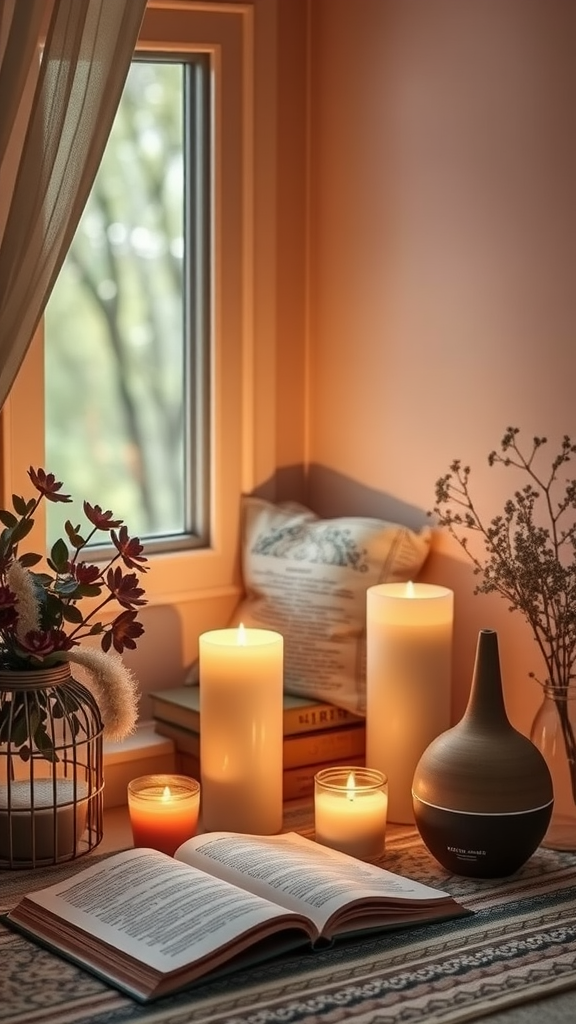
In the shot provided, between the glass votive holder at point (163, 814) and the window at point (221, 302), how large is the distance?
18.5 inches

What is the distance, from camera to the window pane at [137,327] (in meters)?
2.29

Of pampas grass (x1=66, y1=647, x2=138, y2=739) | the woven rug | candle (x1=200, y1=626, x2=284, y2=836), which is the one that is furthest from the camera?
candle (x1=200, y1=626, x2=284, y2=836)

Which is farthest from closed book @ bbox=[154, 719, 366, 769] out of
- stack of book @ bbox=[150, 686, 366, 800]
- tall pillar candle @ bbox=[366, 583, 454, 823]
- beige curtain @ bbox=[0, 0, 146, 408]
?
beige curtain @ bbox=[0, 0, 146, 408]

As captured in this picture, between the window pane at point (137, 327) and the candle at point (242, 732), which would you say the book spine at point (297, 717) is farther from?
the window pane at point (137, 327)

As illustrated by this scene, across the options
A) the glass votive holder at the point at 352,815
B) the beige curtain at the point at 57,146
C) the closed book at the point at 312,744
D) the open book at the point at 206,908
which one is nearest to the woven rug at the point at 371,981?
the open book at the point at 206,908

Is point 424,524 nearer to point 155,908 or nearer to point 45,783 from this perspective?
point 45,783

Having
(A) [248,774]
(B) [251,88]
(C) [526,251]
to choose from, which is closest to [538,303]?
(C) [526,251]

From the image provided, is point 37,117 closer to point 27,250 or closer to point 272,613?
point 27,250

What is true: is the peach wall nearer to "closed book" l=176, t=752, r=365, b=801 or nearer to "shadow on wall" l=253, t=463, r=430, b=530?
"shadow on wall" l=253, t=463, r=430, b=530

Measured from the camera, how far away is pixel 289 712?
2.20 metres

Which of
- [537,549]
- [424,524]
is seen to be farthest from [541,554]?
[424,524]

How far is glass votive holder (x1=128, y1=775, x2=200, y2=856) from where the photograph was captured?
1.93m

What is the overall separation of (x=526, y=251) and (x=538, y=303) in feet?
0.26

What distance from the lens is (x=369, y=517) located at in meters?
2.45
